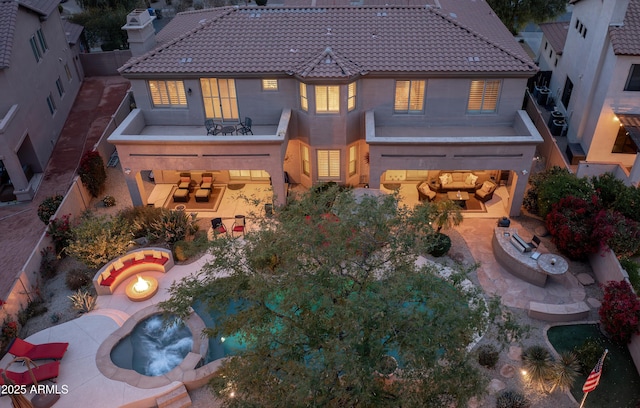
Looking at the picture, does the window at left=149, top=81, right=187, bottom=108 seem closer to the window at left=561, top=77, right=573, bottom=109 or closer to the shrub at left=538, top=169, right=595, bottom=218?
the shrub at left=538, top=169, right=595, bottom=218

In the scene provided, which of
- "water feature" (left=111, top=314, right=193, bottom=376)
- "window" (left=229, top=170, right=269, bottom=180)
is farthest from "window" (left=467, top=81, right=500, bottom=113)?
"water feature" (left=111, top=314, right=193, bottom=376)

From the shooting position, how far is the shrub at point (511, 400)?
56.1ft

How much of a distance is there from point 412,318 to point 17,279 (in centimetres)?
1695

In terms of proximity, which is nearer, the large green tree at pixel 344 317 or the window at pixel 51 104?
the large green tree at pixel 344 317

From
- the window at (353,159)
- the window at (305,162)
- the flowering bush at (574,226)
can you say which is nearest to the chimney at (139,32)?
the window at (305,162)

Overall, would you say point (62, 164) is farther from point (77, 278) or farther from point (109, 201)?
point (77, 278)

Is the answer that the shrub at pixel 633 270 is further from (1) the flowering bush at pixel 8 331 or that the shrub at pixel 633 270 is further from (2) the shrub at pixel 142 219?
(1) the flowering bush at pixel 8 331

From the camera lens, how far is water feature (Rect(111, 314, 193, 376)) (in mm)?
19375

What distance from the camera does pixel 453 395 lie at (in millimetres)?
12883

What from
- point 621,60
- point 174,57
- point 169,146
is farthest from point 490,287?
point 174,57

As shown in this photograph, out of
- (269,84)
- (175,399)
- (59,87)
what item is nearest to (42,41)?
(59,87)

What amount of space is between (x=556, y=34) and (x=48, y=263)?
35.7m

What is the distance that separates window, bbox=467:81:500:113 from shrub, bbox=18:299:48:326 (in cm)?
2212

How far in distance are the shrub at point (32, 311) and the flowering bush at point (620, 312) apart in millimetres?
22270
